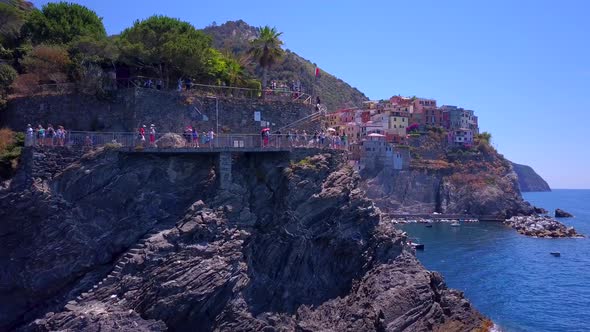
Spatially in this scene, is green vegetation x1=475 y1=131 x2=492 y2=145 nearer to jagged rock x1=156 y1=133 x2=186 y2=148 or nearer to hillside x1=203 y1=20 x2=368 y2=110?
hillside x1=203 y1=20 x2=368 y2=110

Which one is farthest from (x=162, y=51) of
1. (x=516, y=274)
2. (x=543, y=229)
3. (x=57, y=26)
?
(x=543, y=229)

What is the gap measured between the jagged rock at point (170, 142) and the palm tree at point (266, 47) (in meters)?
12.7

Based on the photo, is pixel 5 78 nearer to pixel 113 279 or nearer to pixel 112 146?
pixel 112 146

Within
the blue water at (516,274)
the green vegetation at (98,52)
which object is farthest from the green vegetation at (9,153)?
the blue water at (516,274)

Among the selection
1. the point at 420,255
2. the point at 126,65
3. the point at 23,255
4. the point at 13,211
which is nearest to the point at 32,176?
the point at 13,211

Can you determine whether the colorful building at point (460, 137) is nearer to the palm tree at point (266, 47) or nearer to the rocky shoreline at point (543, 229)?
the rocky shoreline at point (543, 229)

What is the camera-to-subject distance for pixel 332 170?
33.6 meters

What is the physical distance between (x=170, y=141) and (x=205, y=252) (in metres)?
6.57

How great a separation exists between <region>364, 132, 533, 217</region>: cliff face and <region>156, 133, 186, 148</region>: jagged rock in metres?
69.2

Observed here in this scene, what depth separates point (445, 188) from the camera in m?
103

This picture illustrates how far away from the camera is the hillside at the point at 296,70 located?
13662 centimetres

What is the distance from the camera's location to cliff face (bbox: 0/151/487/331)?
84.3ft

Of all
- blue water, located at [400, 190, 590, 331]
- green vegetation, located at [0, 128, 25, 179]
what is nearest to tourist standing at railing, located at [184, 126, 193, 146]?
green vegetation, located at [0, 128, 25, 179]

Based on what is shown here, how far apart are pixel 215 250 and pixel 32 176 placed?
9389 mm
